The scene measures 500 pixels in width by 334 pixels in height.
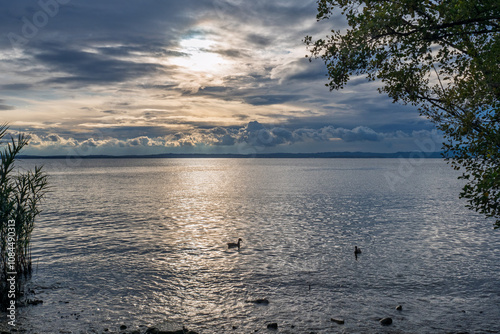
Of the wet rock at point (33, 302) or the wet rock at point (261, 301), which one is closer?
the wet rock at point (33, 302)

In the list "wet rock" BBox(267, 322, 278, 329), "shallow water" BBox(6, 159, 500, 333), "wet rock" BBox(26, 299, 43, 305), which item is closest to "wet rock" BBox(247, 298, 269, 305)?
"shallow water" BBox(6, 159, 500, 333)

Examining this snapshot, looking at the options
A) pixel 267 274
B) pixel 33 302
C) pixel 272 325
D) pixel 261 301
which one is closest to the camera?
pixel 272 325

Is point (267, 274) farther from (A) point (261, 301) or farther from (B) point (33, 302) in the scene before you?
(B) point (33, 302)

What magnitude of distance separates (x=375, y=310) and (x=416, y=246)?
16807 mm

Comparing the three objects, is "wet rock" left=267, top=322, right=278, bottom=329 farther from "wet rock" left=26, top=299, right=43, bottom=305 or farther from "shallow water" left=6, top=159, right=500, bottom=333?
"wet rock" left=26, top=299, right=43, bottom=305

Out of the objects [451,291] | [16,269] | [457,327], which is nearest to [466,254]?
[451,291]

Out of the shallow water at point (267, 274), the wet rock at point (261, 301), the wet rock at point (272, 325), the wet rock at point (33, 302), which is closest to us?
the wet rock at point (272, 325)

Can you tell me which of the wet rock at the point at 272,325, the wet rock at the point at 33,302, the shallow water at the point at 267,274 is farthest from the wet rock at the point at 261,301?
the wet rock at the point at 33,302

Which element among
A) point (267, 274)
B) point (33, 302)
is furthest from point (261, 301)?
point (33, 302)

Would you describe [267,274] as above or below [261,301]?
below

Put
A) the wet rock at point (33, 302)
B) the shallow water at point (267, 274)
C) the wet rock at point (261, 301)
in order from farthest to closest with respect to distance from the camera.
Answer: the wet rock at point (261, 301) < the wet rock at point (33, 302) < the shallow water at point (267, 274)

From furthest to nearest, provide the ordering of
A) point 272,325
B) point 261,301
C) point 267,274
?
point 267,274 < point 261,301 < point 272,325

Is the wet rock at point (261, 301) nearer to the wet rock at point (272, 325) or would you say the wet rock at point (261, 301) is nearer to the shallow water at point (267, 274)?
the shallow water at point (267, 274)

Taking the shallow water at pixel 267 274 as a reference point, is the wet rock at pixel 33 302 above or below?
above
